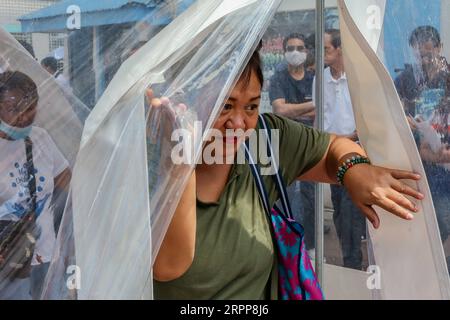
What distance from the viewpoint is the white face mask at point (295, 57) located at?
2.53 meters

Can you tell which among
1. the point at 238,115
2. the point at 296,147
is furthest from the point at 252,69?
the point at 296,147

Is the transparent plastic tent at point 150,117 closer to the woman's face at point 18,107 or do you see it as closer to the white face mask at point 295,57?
the woman's face at point 18,107

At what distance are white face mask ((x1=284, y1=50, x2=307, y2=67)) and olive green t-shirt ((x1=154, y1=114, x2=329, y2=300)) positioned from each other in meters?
1.08

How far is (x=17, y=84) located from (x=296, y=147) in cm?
63

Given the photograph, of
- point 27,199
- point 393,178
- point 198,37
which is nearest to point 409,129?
point 393,178

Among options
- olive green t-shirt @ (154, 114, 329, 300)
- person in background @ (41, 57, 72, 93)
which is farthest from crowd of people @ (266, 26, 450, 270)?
person in background @ (41, 57, 72, 93)

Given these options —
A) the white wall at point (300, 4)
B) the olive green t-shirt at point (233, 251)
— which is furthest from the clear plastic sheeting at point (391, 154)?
the white wall at point (300, 4)

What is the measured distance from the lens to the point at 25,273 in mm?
1303

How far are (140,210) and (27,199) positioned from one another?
249 mm

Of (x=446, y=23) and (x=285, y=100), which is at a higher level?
(x=285, y=100)

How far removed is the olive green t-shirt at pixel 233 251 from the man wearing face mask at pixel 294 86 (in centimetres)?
109

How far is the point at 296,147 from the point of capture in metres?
1.59

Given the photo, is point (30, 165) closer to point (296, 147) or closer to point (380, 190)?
point (296, 147)
